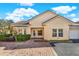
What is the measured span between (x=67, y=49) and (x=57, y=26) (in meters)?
0.76

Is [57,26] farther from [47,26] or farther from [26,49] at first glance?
[26,49]

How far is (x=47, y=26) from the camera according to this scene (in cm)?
2148

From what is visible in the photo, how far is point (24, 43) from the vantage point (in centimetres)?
2153

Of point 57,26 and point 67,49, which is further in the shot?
point 57,26

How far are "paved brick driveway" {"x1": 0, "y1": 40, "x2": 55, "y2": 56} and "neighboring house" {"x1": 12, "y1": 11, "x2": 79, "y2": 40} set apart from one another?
248 mm

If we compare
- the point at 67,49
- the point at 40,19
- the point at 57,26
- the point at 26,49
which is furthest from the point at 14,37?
the point at 67,49

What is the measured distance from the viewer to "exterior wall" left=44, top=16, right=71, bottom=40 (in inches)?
845

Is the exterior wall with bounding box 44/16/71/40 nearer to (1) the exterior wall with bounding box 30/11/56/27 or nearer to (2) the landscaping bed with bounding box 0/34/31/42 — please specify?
(1) the exterior wall with bounding box 30/11/56/27

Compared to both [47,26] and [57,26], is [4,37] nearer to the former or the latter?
[47,26]

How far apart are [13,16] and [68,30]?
67.5 inches

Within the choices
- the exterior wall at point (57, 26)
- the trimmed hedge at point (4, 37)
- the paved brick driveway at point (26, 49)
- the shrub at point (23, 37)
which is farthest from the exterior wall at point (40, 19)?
the trimmed hedge at point (4, 37)

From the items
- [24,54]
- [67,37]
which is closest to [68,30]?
[67,37]

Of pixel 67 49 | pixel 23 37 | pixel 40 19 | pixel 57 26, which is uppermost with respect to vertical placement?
pixel 40 19

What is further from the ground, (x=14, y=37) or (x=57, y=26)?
(x=57, y=26)
